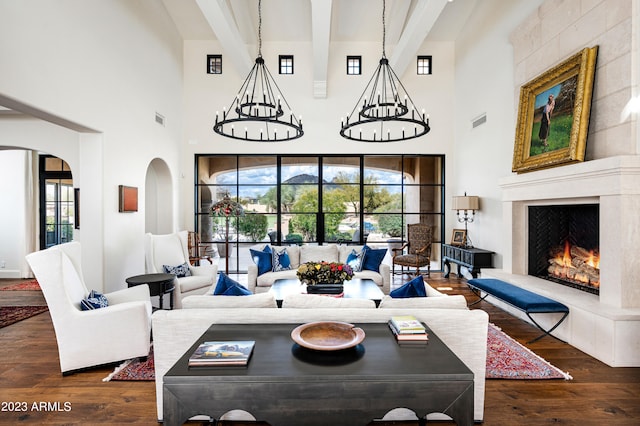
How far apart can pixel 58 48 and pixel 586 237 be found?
644 cm

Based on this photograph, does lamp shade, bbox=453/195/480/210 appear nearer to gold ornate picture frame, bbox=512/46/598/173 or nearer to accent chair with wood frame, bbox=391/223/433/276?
accent chair with wood frame, bbox=391/223/433/276

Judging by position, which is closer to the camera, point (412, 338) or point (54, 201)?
point (412, 338)

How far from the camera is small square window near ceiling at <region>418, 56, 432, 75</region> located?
295 inches

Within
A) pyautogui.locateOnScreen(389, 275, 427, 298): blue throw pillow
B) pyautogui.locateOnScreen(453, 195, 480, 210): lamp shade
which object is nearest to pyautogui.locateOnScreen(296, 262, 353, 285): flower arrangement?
pyautogui.locateOnScreen(389, 275, 427, 298): blue throw pillow

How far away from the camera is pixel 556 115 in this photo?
407 cm

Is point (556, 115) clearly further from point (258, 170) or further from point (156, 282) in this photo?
point (258, 170)

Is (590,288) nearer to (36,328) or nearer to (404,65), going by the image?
(404,65)

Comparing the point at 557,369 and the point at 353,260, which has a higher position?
the point at 353,260

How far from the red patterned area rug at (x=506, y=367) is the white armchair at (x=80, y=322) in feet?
0.41

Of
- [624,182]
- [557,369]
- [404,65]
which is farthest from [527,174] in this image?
[404,65]

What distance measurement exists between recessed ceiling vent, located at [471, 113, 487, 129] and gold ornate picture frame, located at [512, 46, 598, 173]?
1392mm

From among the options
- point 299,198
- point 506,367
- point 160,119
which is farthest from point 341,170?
point 506,367

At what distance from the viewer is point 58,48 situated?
3.67 meters

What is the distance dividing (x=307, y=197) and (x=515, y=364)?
526 centimetres
